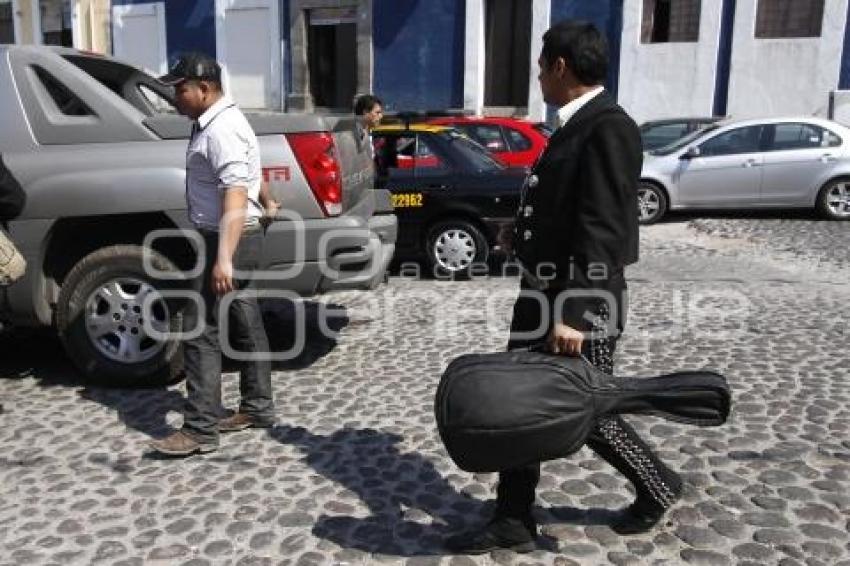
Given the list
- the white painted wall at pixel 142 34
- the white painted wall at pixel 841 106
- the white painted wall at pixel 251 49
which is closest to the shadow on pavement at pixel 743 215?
the white painted wall at pixel 841 106

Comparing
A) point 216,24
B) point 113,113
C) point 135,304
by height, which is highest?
point 216,24

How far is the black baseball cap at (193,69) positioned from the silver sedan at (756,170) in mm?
8387

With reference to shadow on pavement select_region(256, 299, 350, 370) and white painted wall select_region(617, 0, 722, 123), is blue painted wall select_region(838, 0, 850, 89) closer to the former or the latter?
white painted wall select_region(617, 0, 722, 123)

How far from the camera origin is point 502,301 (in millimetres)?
6988

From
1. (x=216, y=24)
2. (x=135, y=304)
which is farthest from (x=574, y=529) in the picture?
(x=216, y=24)

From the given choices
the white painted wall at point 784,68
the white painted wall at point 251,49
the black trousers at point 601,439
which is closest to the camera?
the black trousers at point 601,439

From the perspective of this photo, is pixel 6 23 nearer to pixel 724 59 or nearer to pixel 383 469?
pixel 724 59

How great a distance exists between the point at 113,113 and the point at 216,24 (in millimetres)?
19727

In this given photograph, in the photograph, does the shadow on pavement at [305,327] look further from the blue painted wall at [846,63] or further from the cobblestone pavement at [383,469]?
the blue painted wall at [846,63]

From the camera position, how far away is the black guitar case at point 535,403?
2.67m

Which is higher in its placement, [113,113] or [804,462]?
[113,113]

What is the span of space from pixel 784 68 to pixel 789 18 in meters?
1.00

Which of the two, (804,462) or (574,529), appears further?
(804,462)

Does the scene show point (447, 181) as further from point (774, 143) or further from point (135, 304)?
point (774, 143)
